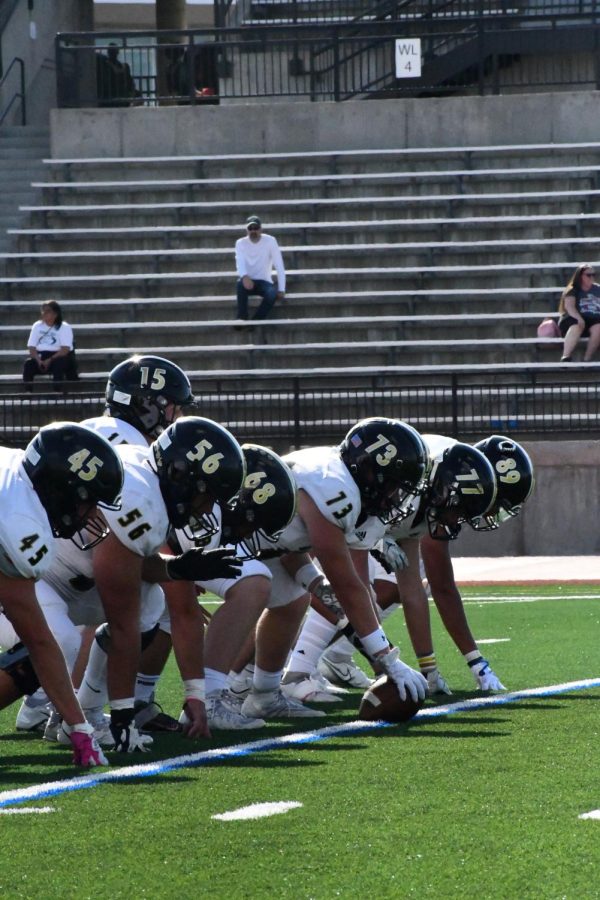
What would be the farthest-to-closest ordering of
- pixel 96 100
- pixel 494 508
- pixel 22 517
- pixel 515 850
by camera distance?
pixel 96 100
pixel 494 508
pixel 22 517
pixel 515 850

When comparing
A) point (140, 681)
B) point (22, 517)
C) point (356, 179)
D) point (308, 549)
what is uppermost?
point (356, 179)

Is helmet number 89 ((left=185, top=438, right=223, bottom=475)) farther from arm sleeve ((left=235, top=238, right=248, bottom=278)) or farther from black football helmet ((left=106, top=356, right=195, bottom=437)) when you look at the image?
arm sleeve ((left=235, top=238, right=248, bottom=278))

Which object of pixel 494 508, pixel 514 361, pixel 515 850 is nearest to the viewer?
pixel 515 850

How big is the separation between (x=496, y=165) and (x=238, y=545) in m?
16.3

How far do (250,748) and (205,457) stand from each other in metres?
1.15

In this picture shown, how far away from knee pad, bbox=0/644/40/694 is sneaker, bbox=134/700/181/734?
88cm

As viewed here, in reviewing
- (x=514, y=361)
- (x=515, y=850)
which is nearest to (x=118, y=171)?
(x=514, y=361)

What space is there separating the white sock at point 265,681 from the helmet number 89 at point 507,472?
4.77 feet

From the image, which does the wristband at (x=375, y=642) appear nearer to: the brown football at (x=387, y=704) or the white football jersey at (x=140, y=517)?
the brown football at (x=387, y=704)

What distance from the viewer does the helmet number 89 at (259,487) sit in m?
6.66

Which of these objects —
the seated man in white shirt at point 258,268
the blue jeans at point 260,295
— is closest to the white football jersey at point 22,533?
the seated man in white shirt at point 258,268

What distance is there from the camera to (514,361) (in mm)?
19500

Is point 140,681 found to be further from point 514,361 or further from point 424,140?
point 424,140

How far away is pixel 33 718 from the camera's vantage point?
725 centimetres
